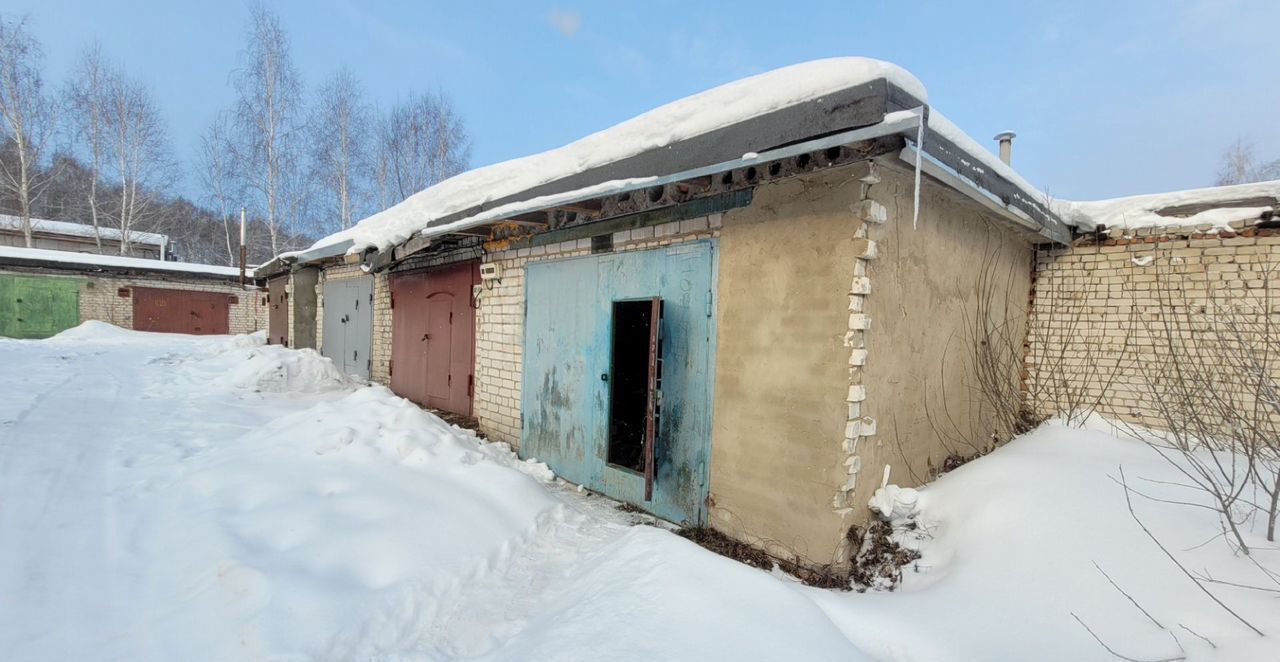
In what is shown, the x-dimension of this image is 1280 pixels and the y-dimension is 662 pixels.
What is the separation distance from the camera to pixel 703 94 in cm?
372

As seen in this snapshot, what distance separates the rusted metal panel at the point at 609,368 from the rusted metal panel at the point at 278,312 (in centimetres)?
912

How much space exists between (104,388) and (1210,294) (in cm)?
1200

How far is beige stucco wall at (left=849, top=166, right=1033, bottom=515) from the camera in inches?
121

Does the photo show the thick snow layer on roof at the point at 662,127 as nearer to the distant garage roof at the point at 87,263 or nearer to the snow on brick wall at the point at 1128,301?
the snow on brick wall at the point at 1128,301

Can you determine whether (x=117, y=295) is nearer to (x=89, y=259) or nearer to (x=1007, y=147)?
(x=89, y=259)

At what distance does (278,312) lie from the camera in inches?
476

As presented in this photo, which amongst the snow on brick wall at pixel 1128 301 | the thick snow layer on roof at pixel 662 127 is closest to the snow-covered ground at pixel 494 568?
the snow on brick wall at pixel 1128 301

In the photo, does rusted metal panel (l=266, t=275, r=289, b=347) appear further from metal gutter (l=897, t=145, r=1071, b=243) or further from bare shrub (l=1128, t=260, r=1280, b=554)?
bare shrub (l=1128, t=260, r=1280, b=554)

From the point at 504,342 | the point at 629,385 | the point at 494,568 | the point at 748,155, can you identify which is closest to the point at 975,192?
the point at 748,155

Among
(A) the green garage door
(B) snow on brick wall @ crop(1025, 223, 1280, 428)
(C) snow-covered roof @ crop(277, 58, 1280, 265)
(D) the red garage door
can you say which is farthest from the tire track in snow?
(A) the green garage door

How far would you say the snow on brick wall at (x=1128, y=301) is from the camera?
13.4ft

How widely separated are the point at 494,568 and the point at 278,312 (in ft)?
40.0

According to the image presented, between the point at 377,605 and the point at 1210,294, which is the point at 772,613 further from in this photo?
the point at 1210,294

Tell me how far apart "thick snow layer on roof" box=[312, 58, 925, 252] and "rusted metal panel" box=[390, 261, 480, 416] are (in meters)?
0.88
